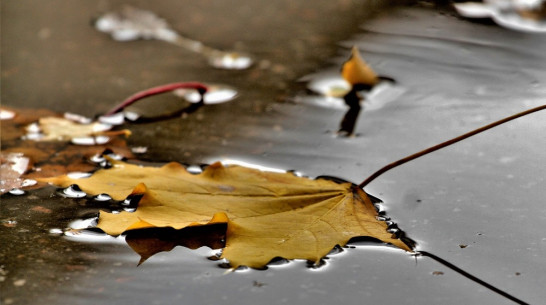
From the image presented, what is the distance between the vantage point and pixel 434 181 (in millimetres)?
1052

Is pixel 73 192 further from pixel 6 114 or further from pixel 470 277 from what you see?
pixel 470 277

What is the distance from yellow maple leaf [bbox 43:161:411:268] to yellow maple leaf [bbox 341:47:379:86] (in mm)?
449

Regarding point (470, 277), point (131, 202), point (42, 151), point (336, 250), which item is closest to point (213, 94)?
point (42, 151)

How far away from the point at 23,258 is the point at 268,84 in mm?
721

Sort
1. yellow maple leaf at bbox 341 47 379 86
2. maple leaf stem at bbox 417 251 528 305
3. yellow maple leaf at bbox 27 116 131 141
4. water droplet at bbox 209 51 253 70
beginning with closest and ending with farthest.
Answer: maple leaf stem at bbox 417 251 528 305
yellow maple leaf at bbox 27 116 131 141
yellow maple leaf at bbox 341 47 379 86
water droplet at bbox 209 51 253 70

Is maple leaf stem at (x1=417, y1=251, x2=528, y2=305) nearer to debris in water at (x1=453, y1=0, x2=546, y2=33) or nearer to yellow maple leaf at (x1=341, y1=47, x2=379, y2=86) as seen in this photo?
yellow maple leaf at (x1=341, y1=47, x2=379, y2=86)

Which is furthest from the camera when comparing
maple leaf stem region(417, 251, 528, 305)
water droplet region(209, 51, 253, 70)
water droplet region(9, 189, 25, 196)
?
water droplet region(209, 51, 253, 70)

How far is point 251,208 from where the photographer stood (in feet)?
Answer: 3.03

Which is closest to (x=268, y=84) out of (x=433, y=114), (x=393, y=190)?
(x=433, y=114)

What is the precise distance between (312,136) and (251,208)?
35cm

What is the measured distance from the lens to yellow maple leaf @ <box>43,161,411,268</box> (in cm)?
85

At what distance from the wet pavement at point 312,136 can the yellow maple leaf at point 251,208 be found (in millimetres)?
26

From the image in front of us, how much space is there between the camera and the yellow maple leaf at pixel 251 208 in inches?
33.5

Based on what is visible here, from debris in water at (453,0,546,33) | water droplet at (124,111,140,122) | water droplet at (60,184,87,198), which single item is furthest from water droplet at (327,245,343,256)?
debris in water at (453,0,546,33)
